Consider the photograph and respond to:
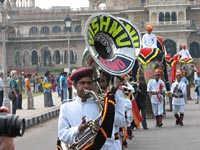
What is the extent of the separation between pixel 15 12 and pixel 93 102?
83.0 metres

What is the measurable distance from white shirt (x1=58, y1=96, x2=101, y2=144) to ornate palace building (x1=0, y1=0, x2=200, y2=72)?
6437cm

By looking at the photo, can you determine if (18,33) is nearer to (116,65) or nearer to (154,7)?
(154,7)

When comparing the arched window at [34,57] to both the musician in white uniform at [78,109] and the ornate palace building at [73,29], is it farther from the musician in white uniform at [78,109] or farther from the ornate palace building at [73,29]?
the musician in white uniform at [78,109]

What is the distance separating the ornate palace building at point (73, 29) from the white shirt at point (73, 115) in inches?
2534

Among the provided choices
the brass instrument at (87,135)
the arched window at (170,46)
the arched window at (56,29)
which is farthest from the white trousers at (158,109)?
the arched window at (56,29)

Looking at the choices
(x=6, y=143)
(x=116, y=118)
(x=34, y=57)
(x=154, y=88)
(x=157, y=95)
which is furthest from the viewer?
(x=34, y=57)

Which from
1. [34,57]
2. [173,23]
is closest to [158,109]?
[173,23]

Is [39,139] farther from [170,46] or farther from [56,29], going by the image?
[56,29]

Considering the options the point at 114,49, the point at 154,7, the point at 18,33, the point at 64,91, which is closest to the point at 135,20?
the point at 154,7

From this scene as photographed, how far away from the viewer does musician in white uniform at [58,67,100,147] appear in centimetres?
558

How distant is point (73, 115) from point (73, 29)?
7634 cm

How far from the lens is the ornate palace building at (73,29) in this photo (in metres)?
72.1

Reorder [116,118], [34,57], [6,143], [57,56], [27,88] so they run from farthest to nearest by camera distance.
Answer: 1. [57,56]
2. [34,57]
3. [27,88]
4. [116,118]
5. [6,143]

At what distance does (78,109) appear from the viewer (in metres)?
5.61
